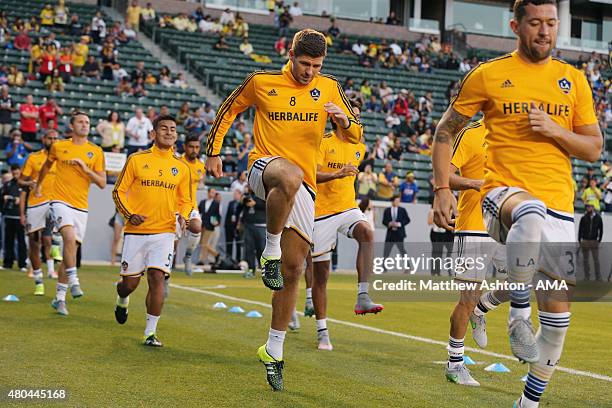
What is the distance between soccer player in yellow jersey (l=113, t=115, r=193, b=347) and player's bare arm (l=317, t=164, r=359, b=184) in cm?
148

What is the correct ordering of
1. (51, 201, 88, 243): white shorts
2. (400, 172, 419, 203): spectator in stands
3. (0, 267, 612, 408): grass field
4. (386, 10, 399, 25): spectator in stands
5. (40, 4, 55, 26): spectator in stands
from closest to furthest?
(0, 267, 612, 408): grass field → (51, 201, 88, 243): white shorts → (400, 172, 419, 203): spectator in stands → (40, 4, 55, 26): spectator in stands → (386, 10, 399, 25): spectator in stands

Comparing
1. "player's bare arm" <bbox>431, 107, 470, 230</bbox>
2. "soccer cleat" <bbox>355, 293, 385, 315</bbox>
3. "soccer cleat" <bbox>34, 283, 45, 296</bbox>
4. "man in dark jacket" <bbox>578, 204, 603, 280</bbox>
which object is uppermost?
"player's bare arm" <bbox>431, 107, 470, 230</bbox>

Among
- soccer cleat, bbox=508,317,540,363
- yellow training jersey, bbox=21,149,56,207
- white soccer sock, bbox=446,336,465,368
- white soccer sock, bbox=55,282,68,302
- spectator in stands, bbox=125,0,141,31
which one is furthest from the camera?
spectator in stands, bbox=125,0,141,31

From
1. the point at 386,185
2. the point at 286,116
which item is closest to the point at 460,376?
the point at 286,116

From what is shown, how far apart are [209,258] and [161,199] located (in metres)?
14.8

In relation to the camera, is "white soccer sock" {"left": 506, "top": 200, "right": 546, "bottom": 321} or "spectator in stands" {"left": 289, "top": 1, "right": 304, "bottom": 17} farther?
"spectator in stands" {"left": 289, "top": 1, "right": 304, "bottom": 17}

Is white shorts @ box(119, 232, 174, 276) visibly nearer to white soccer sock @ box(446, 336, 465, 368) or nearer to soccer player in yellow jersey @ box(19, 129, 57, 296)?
white soccer sock @ box(446, 336, 465, 368)

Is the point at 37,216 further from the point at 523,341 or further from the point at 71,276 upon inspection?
the point at 523,341

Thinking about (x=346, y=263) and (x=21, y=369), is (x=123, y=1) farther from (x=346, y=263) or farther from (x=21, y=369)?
(x=21, y=369)

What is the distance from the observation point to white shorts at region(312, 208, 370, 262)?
1025 cm

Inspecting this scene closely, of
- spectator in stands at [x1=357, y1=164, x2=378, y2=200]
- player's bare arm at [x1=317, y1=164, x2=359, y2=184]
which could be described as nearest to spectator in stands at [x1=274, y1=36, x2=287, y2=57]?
spectator in stands at [x1=357, y1=164, x2=378, y2=200]

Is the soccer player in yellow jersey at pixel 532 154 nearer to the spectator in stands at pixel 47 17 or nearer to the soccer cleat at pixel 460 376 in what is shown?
the soccer cleat at pixel 460 376

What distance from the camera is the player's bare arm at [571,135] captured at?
546 cm

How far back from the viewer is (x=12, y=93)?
26203mm
